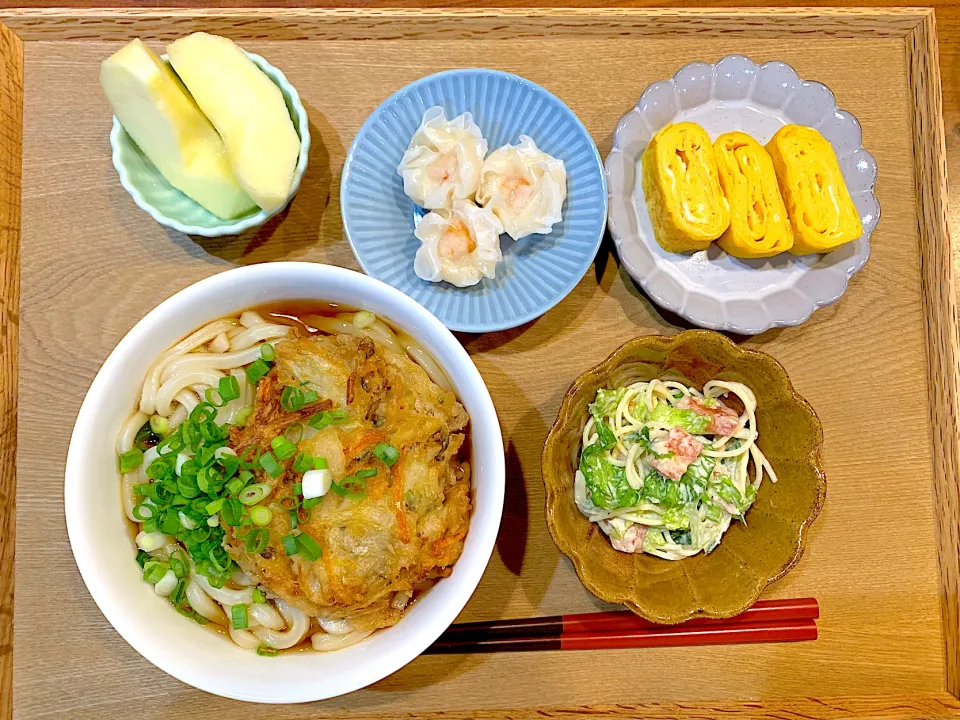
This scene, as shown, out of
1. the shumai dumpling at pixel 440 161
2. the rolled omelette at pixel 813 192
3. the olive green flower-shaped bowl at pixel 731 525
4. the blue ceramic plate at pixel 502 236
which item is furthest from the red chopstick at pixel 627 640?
the shumai dumpling at pixel 440 161

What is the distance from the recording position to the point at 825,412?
6.85 feet

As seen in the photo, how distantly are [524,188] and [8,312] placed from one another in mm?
1455

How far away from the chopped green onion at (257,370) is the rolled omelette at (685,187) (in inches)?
44.6

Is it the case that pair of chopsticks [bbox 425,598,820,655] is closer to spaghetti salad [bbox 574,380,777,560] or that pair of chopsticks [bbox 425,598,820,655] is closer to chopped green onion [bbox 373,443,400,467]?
spaghetti salad [bbox 574,380,777,560]

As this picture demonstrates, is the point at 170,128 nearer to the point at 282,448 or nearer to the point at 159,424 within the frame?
the point at 159,424

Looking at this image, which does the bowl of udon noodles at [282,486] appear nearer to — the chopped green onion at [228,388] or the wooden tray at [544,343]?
the chopped green onion at [228,388]

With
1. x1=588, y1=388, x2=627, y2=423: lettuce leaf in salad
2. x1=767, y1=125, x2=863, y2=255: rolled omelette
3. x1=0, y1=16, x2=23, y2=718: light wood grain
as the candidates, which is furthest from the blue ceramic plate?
x1=0, y1=16, x2=23, y2=718: light wood grain

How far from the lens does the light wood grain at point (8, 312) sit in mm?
1885

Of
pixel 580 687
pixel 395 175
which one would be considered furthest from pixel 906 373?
pixel 395 175

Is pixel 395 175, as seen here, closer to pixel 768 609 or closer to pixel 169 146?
pixel 169 146

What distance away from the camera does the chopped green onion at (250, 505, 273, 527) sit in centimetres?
150

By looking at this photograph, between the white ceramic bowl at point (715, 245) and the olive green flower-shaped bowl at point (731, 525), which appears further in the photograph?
the white ceramic bowl at point (715, 245)

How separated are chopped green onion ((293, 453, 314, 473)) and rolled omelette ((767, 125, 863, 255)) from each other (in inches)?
57.3

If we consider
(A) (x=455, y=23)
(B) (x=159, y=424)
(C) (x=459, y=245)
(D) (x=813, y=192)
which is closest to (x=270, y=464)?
(B) (x=159, y=424)
